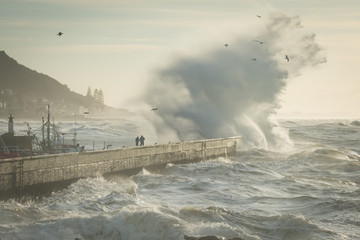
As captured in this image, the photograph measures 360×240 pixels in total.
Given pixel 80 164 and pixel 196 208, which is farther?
pixel 80 164

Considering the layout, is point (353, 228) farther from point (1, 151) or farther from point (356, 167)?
point (356, 167)

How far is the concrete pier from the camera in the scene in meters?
20.1

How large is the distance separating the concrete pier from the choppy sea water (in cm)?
55

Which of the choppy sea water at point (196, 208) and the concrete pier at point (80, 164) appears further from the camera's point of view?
the concrete pier at point (80, 164)

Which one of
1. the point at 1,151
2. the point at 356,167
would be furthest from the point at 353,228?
the point at 356,167

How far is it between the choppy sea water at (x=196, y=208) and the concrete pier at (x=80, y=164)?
55cm

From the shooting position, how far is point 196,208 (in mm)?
17719

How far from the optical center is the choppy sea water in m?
15.1

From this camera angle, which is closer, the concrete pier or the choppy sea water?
the choppy sea water

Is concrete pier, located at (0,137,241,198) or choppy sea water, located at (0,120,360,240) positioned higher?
concrete pier, located at (0,137,241,198)

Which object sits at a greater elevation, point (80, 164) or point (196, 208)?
point (80, 164)

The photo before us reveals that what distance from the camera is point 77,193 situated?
21750 millimetres

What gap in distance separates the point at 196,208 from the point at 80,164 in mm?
8149

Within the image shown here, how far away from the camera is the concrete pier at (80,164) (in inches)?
793
